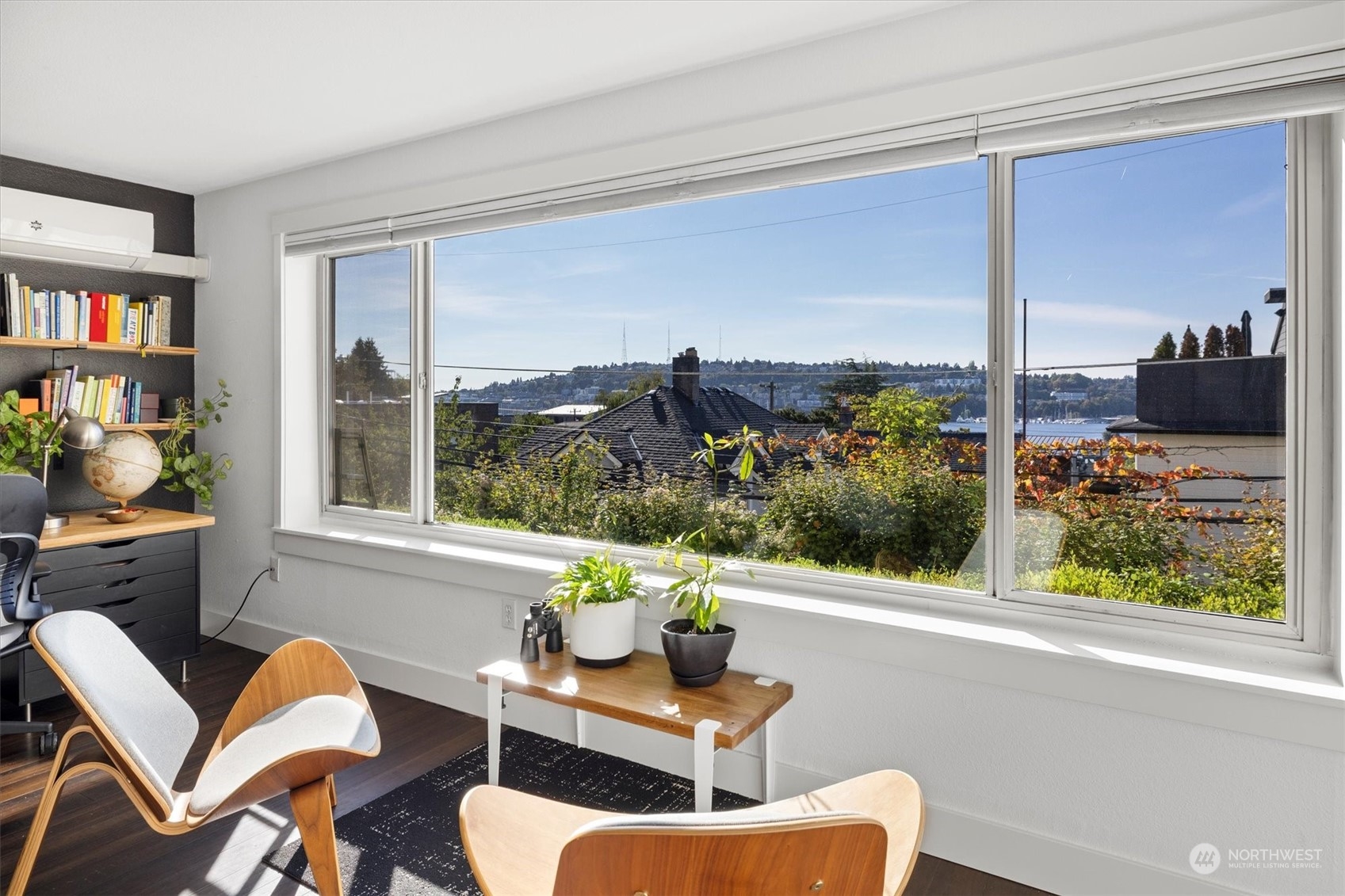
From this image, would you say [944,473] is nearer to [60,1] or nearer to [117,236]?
[60,1]

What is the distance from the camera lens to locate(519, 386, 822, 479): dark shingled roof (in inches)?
111

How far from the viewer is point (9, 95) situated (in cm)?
287

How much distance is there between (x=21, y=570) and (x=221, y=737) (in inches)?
46.7

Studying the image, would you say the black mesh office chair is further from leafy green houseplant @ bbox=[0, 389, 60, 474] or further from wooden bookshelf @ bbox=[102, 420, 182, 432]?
wooden bookshelf @ bbox=[102, 420, 182, 432]

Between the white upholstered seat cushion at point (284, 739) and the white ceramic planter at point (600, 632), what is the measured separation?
68cm

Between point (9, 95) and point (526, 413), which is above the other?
point (9, 95)

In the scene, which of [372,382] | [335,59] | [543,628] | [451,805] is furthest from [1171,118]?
[372,382]

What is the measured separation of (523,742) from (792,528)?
1289mm

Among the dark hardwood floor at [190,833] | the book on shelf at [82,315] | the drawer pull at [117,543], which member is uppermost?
the book on shelf at [82,315]

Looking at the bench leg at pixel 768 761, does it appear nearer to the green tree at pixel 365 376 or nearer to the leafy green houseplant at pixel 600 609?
the leafy green houseplant at pixel 600 609

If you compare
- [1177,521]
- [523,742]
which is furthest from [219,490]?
[1177,521]

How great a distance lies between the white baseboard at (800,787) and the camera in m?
2.04

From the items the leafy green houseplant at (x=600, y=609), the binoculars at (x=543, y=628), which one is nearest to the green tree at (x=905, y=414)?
the leafy green houseplant at (x=600, y=609)

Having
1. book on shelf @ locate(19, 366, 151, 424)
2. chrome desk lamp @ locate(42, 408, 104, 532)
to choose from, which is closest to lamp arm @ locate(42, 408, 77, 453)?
chrome desk lamp @ locate(42, 408, 104, 532)
